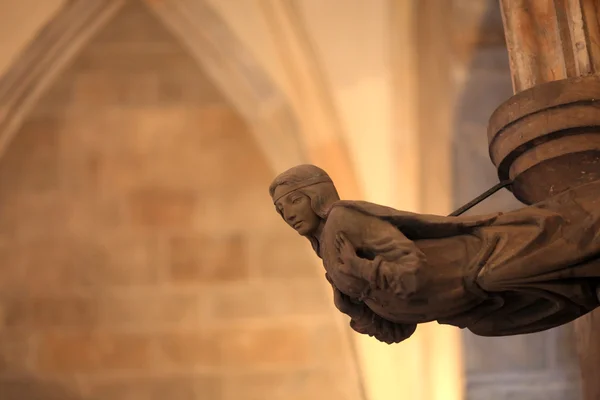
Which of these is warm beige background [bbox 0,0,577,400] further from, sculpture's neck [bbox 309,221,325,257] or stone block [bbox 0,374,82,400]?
sculpture's neck [bbox 309,221,325,257]

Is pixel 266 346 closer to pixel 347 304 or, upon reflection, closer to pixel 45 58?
pixel 45 58

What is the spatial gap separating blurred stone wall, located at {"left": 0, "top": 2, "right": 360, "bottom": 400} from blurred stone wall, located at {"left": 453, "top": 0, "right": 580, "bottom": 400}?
0.74m

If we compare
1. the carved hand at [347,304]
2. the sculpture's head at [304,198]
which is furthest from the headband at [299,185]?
the carved hand at [347,304]

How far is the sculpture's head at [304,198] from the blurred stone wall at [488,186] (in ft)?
8.69

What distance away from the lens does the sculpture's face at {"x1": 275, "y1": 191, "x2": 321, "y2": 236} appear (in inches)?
85.6

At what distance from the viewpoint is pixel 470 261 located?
203 centimetres

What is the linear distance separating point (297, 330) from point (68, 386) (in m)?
1.29

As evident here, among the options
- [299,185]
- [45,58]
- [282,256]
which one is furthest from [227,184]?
[299,185]

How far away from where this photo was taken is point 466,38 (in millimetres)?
4980

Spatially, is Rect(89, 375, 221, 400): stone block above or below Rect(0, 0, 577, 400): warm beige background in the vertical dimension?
below

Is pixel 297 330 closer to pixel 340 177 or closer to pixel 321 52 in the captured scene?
pixel 340 177

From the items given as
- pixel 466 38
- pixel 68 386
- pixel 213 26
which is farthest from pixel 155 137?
pixel 466 38

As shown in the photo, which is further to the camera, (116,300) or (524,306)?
(116,300)

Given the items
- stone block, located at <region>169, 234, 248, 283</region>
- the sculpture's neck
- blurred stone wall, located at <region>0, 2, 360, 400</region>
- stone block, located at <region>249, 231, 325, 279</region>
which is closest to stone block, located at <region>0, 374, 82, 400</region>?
blurred stone wall, located at <region>0, 2, 360, 400</region>
